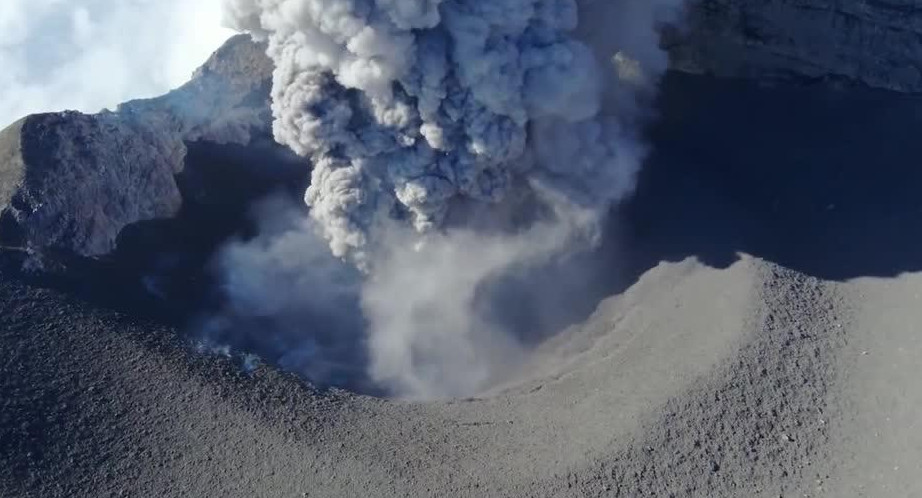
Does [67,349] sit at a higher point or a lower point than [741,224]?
lower

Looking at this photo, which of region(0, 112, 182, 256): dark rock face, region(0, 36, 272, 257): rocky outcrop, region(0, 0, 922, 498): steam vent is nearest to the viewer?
region(0, 0, 922, 498): steam vent

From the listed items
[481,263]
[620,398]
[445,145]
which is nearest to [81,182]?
[445,145]

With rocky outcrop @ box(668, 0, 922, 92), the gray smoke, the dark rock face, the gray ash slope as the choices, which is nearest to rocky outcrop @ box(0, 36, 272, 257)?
Result: the dark rock face

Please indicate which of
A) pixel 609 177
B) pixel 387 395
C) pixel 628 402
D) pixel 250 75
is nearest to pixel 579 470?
pixel 628 402

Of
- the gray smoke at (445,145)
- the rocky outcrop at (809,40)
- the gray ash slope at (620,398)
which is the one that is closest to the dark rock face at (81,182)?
the gray ash slope at (620,398)

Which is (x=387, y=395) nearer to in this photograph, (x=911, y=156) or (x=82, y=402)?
(x=82, y=402)

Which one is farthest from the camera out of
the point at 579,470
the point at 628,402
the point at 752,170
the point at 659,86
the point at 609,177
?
the point at 659,86

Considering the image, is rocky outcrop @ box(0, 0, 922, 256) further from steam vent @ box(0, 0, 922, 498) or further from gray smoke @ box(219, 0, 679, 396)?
gray smoke @ box(219, 0, 679, 396)
